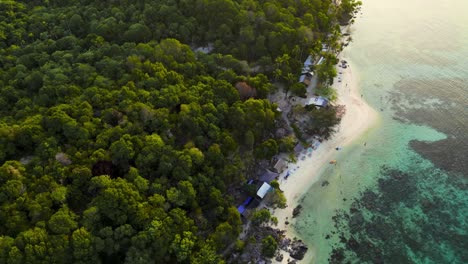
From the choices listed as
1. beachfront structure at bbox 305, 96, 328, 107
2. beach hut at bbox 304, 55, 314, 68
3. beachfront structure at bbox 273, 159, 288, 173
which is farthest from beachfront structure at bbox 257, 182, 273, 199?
beach hut at bbox 304, 55, 314, 68

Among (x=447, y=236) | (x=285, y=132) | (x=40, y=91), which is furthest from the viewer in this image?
(x=285, y=132)

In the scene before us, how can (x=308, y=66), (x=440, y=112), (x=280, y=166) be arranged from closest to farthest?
(x=280, y=166) → (x=440, y=112) → (x=308, y=66)

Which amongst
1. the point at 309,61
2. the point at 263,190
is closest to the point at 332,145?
the point at 263,190

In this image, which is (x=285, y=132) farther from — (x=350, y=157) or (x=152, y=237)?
(x=152, y=237)

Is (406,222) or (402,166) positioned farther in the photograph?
(402,166)

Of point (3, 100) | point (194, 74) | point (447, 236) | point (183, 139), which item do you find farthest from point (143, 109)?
point (447, 236)

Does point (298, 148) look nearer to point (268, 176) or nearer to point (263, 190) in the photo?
point (268, 176)

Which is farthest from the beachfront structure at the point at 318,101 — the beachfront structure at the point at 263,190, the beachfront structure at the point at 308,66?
the beachfront structure at the point at 263,190

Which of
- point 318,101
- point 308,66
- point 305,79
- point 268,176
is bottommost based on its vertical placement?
point 268,176
